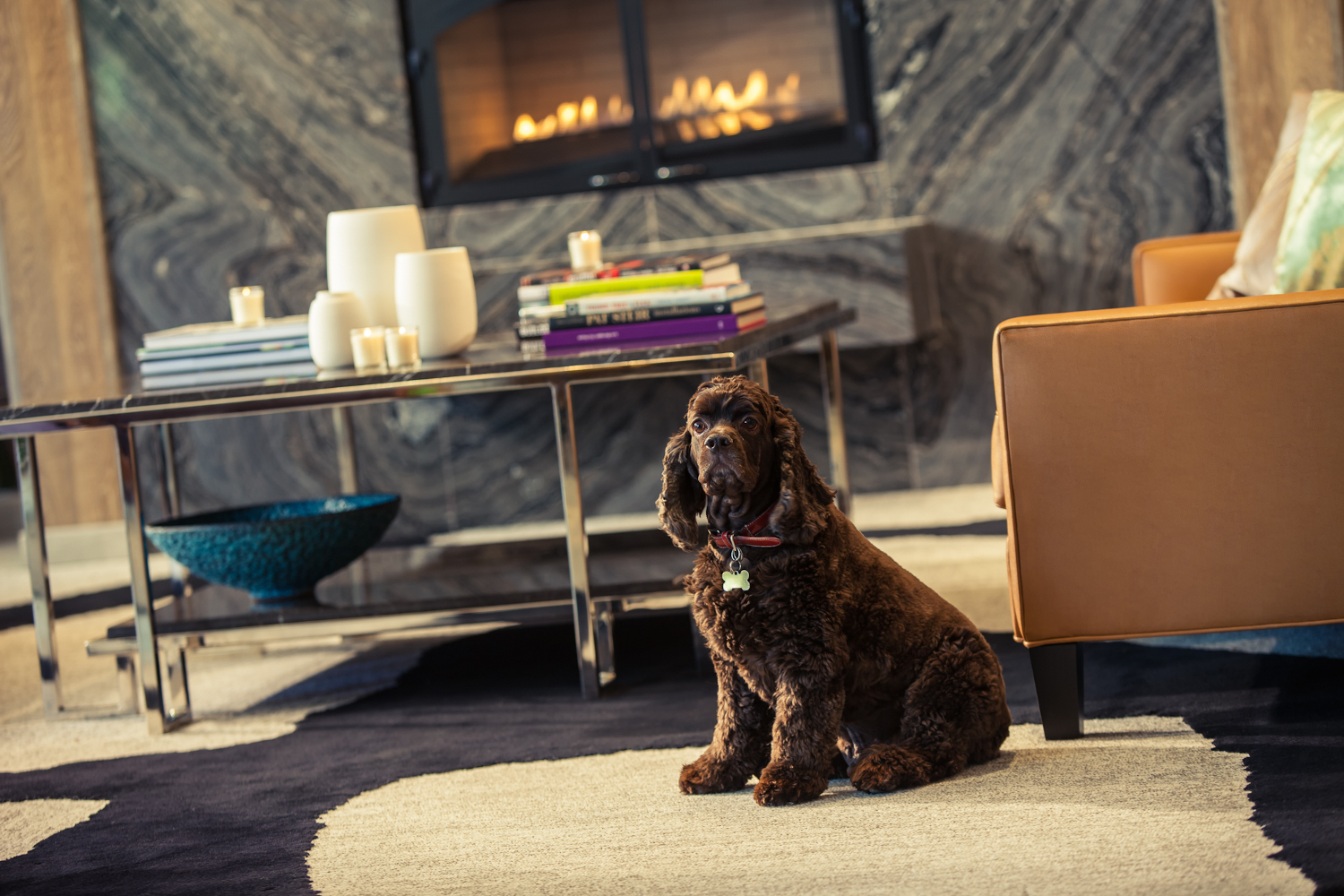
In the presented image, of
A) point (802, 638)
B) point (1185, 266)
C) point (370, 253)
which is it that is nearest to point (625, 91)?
point (370, 253)

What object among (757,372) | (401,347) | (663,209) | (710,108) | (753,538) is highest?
(710,108)

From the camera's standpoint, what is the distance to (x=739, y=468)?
1.78 metres

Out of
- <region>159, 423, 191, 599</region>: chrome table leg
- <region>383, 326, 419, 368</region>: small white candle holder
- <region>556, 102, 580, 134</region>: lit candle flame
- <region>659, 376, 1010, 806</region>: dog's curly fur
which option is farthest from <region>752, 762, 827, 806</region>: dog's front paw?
<region>556, 102, 580, 134</region>: lit candle flame

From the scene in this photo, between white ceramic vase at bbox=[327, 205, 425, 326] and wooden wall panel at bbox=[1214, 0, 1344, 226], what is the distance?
2444 millimetres

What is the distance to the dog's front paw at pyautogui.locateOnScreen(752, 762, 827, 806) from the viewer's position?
1850 mm

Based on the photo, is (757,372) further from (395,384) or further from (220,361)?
(220,361)

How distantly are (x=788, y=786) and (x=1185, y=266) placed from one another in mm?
1696

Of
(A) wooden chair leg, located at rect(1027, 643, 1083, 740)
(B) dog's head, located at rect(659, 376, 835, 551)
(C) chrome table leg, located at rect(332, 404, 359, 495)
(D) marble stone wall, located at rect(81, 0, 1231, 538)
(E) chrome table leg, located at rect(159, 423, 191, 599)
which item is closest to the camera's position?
(B) dog's head, located at rect(659, 376, 835, 551)

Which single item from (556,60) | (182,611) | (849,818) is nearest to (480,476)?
(556,60)

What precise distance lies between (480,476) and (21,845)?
97.1 inches

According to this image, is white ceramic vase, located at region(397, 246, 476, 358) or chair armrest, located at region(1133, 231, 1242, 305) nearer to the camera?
white ceramic vase, located at region(397, 246, 476, 358)

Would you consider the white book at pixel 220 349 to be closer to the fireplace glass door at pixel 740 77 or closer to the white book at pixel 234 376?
the white book at pixel 234 376

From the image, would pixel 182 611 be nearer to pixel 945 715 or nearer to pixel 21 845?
pixel 21 845

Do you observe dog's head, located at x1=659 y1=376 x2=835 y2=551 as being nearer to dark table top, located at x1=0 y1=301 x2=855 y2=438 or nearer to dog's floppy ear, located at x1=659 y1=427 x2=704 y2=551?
dog's floppy ear, located at x1=659 y1=427 x2=704 y2=551
